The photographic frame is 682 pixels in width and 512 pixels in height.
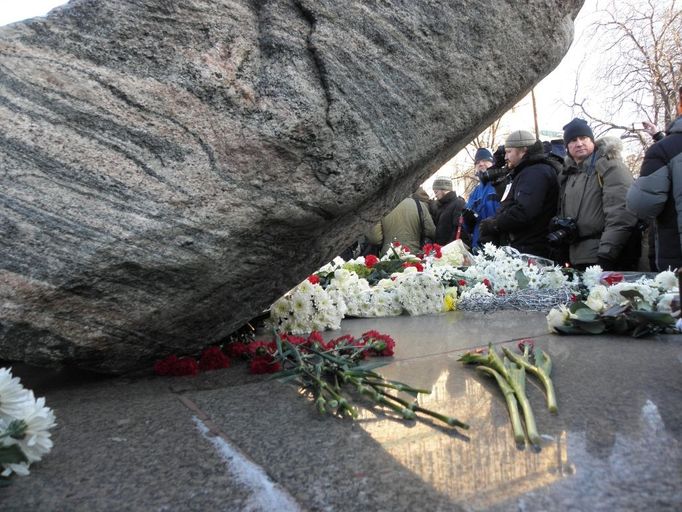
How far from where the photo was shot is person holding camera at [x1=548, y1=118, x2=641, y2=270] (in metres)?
4.52

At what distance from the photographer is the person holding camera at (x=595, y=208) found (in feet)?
14.8

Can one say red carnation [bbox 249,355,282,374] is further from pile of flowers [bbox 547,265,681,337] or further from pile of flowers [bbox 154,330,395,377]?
pile of flowers [bbox 547,265,681,337]

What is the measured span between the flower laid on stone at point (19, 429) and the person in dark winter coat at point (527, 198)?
14.0ft

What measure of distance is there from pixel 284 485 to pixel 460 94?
1707 millimetres

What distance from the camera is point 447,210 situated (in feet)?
23.5

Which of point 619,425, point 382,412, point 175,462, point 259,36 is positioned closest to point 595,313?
point 619,425

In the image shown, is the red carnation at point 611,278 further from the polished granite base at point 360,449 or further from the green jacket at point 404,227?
the green jacket at point 404,227

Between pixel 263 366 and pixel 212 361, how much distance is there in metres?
0.26

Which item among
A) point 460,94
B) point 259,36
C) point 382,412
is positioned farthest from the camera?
point 460,94

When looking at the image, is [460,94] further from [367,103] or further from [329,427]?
[329,427]

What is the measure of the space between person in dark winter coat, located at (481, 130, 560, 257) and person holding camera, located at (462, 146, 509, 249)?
469 mm

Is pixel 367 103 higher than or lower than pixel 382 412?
higher

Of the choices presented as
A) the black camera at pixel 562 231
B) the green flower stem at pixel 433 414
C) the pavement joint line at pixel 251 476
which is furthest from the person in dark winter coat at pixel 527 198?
the pavement joint line at pixel 251 476

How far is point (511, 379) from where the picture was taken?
6.64 feet
